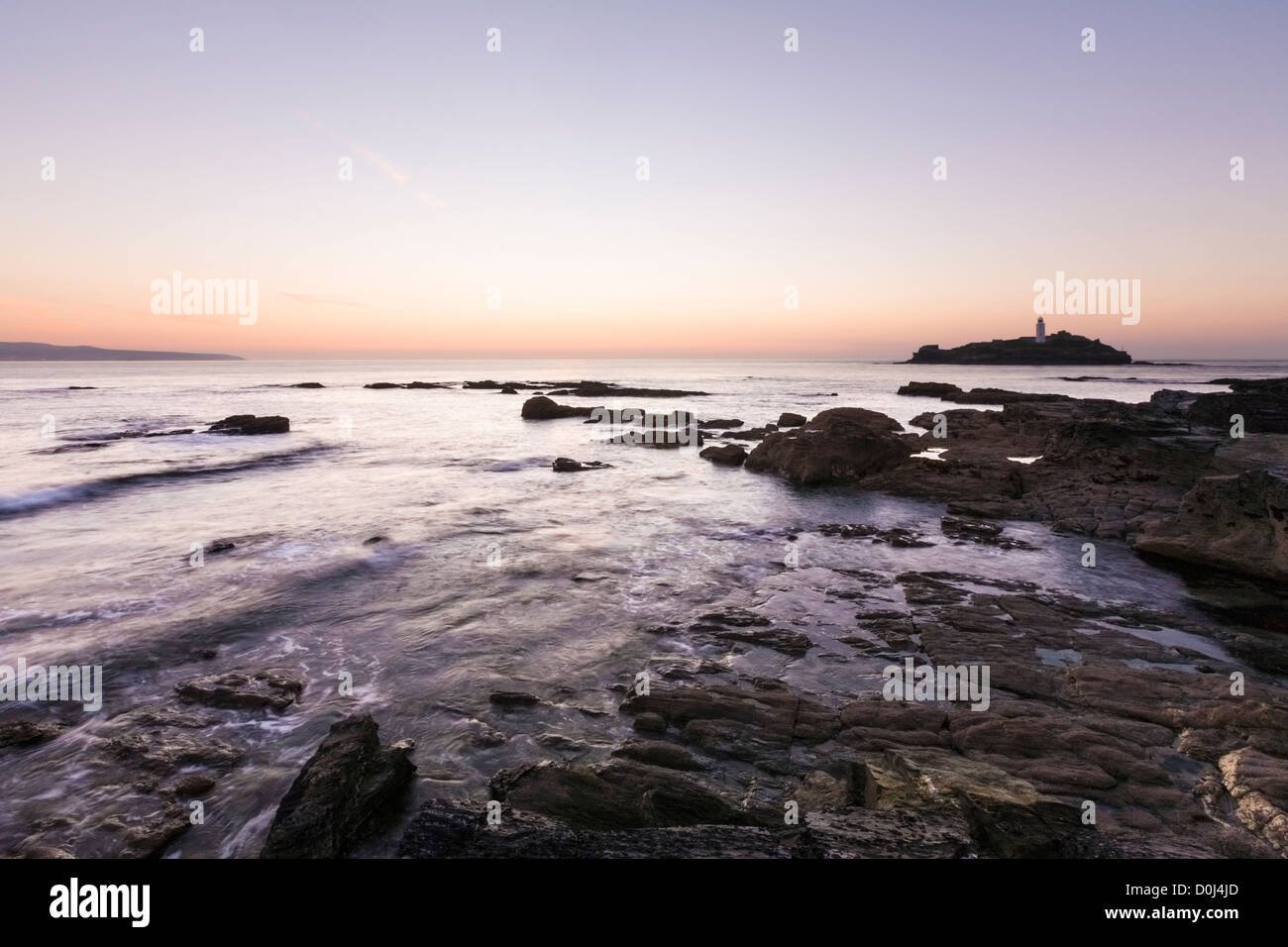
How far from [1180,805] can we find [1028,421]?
29.2 m

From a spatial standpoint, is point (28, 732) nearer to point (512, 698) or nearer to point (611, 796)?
point (512, 698)

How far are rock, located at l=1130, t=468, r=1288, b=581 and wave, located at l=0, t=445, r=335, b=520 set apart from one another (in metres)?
33.7

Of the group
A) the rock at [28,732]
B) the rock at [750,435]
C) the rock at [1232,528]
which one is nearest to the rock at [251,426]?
the rock at [750,435]

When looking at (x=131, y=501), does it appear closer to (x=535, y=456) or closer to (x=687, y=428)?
(x=535, y=456)

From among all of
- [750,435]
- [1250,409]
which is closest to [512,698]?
[750,435]

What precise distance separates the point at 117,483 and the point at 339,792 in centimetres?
2646

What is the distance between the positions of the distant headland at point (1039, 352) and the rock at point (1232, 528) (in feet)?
613

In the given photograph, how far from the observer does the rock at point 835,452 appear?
24609 mm

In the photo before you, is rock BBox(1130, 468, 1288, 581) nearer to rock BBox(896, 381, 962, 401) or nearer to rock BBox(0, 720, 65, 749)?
rock BBox(0, 720, 65, 749)

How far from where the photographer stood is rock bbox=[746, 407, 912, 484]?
969 inches

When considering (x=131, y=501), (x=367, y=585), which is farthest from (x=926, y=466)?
(x=131, y=501)

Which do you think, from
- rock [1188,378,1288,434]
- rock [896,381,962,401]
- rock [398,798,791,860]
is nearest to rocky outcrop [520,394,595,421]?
rock [1188,378,1288,434]

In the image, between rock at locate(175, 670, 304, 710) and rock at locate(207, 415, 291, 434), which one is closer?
rock at locate(175, 670, 304, 710)
